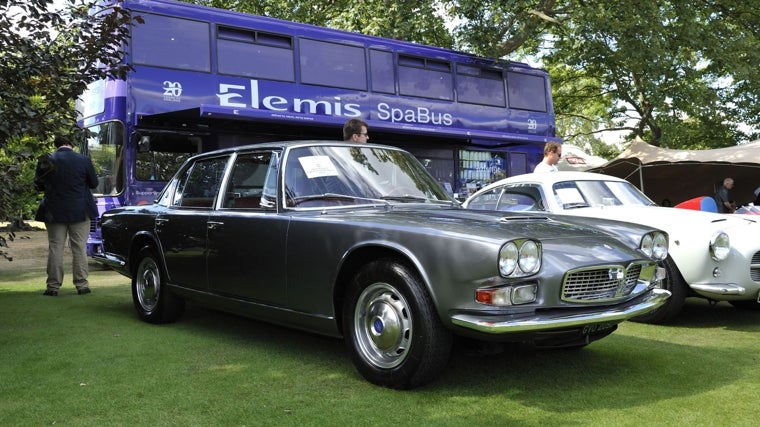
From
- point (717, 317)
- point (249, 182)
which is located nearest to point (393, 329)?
point (249, 182)

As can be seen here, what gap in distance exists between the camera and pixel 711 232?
5633mm

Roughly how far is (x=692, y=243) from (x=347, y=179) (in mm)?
3176

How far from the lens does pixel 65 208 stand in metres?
7.59

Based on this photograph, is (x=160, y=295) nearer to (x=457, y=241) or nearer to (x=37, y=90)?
(x=37, y=90)

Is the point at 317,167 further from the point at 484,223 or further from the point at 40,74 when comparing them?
the point at 40,74

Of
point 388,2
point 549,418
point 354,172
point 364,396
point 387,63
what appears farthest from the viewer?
point 388,2

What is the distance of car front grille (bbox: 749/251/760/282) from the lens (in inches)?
222

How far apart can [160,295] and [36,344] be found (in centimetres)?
105

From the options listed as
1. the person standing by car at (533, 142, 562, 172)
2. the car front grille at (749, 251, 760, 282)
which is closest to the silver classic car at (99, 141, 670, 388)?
the car front grille at (749, 251, 760, 282)

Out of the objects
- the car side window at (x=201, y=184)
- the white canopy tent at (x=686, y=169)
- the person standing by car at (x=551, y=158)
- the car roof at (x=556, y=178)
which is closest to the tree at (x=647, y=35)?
the white canopy tent at (x=686, y=169)

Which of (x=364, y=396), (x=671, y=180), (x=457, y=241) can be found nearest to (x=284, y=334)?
(x=364, y=396)

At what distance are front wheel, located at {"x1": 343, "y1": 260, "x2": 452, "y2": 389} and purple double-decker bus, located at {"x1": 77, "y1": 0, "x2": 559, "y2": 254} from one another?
20.4 ft

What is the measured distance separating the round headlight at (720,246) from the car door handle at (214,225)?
4.13 meters

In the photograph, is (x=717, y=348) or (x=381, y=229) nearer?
(x=381, y=229)
